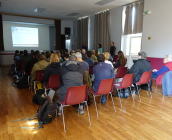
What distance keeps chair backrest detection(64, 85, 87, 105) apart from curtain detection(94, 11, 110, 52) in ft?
22.6

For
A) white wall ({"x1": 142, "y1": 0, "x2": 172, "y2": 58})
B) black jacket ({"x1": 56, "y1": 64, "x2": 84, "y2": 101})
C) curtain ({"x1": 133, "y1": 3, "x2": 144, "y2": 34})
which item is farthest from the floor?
curtain ({"x1": 133, "y1": 3, "x2": 144, "y2": 34})

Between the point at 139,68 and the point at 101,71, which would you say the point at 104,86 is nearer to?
the point at 101,71

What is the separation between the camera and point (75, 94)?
2332 millimetres

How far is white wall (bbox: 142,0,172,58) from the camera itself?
230 inches

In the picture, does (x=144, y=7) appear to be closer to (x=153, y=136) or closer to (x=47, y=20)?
(x=153, y=136)

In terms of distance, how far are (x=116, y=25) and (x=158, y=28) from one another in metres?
2.68

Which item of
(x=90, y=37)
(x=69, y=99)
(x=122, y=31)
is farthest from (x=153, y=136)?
(x=90, y=37)

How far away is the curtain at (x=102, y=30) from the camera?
28.9 feet

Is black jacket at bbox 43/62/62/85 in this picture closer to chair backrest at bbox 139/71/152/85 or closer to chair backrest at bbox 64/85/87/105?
chair backrest at bbox 64/85/87/105

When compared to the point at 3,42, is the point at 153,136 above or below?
below

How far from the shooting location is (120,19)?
802cm

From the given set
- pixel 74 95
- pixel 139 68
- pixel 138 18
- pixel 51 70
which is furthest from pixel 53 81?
pixel 138 18

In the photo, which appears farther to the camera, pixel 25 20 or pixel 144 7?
pixel 25 20

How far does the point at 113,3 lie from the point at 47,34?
6.77m
